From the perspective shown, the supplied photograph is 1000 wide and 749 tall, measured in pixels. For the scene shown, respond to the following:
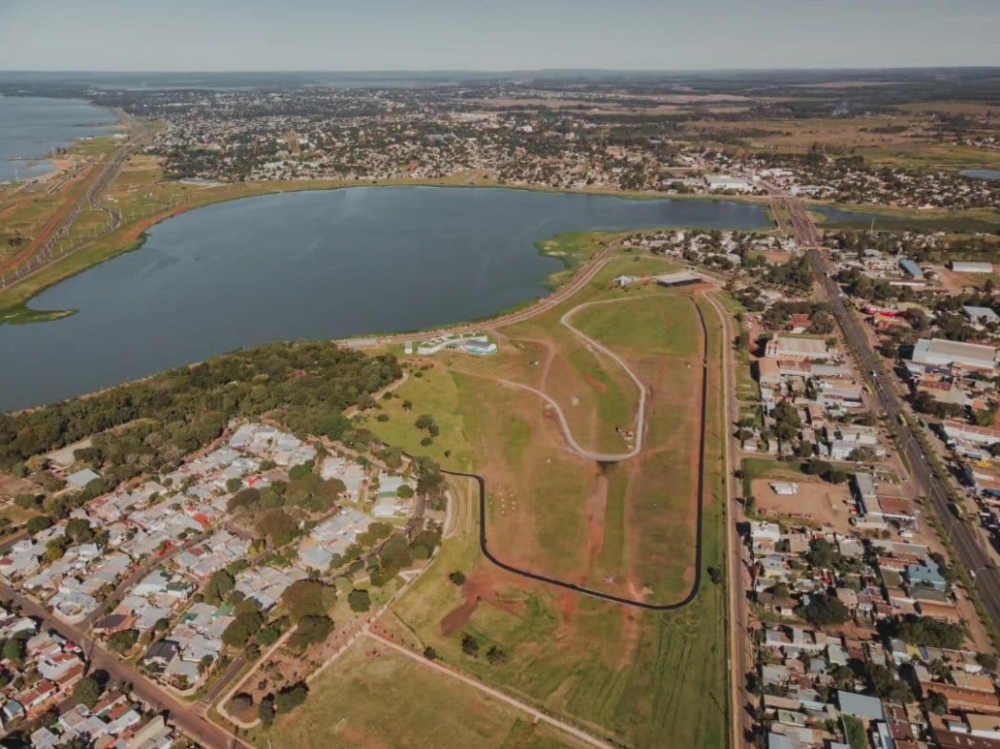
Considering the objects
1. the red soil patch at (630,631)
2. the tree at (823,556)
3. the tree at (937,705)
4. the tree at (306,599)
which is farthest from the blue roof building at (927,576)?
the tree at (306,599)

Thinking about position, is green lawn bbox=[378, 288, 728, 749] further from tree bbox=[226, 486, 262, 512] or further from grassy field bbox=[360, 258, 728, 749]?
tree bbox=[226, 486, 262, 512]

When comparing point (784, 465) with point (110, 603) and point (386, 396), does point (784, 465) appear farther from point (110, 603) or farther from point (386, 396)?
point (110, 603)

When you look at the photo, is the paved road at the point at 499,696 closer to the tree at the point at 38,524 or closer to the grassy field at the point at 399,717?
the grassy field at the point at 399,717

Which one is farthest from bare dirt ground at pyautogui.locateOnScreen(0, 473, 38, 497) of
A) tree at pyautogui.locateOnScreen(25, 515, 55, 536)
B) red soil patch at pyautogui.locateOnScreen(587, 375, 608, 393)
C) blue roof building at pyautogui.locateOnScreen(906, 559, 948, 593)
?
blue roof building at pyautogui.locateOnScreen(906, 559, 948, 593)

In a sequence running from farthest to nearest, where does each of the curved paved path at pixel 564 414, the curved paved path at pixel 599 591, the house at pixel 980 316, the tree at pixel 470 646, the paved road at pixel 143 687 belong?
the house at pixel 980 316, the curved paved path at pixel 564 414, the curved paved path at pixel 599 591, the tree at pixel 470 646, the paved road at pixel 143 687

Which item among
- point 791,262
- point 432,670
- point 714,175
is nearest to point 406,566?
point 432,670

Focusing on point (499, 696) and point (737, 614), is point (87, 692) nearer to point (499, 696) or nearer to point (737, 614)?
point (499, 696)
